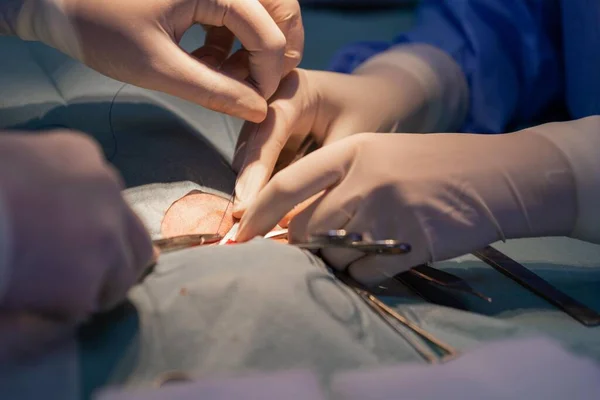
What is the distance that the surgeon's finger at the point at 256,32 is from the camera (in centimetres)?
135

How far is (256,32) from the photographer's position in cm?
137

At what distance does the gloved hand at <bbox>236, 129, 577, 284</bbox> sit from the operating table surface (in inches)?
4.2

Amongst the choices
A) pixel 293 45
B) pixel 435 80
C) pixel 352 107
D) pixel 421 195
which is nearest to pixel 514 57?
pixel 435 80

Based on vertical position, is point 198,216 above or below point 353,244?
below

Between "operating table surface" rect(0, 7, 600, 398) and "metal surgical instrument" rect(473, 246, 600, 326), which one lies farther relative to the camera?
"metal surgical instrument" rect(473, 246, 600, 326)

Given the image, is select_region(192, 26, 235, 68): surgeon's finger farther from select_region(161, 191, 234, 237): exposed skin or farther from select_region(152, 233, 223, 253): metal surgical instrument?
select_region(152, 233, 223, 253): metal surgical instrument

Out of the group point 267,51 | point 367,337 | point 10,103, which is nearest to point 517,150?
point 367,337

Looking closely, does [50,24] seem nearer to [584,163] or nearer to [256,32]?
[256,32]

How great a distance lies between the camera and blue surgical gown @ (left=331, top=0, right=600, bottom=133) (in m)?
1.76

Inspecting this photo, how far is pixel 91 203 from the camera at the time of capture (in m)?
0.64

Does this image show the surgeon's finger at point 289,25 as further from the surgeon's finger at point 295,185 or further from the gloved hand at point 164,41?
the surgeon's finger at point 295,185

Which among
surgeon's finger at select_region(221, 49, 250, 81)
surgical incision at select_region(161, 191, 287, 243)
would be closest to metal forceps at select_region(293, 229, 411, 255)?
surgical incision at select_region(161, 191, 287, 243)

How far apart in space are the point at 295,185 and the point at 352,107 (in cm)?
61

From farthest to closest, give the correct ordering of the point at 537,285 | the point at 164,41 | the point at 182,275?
the point at 164,41 → the point at 537,285 → the point at 182,275
